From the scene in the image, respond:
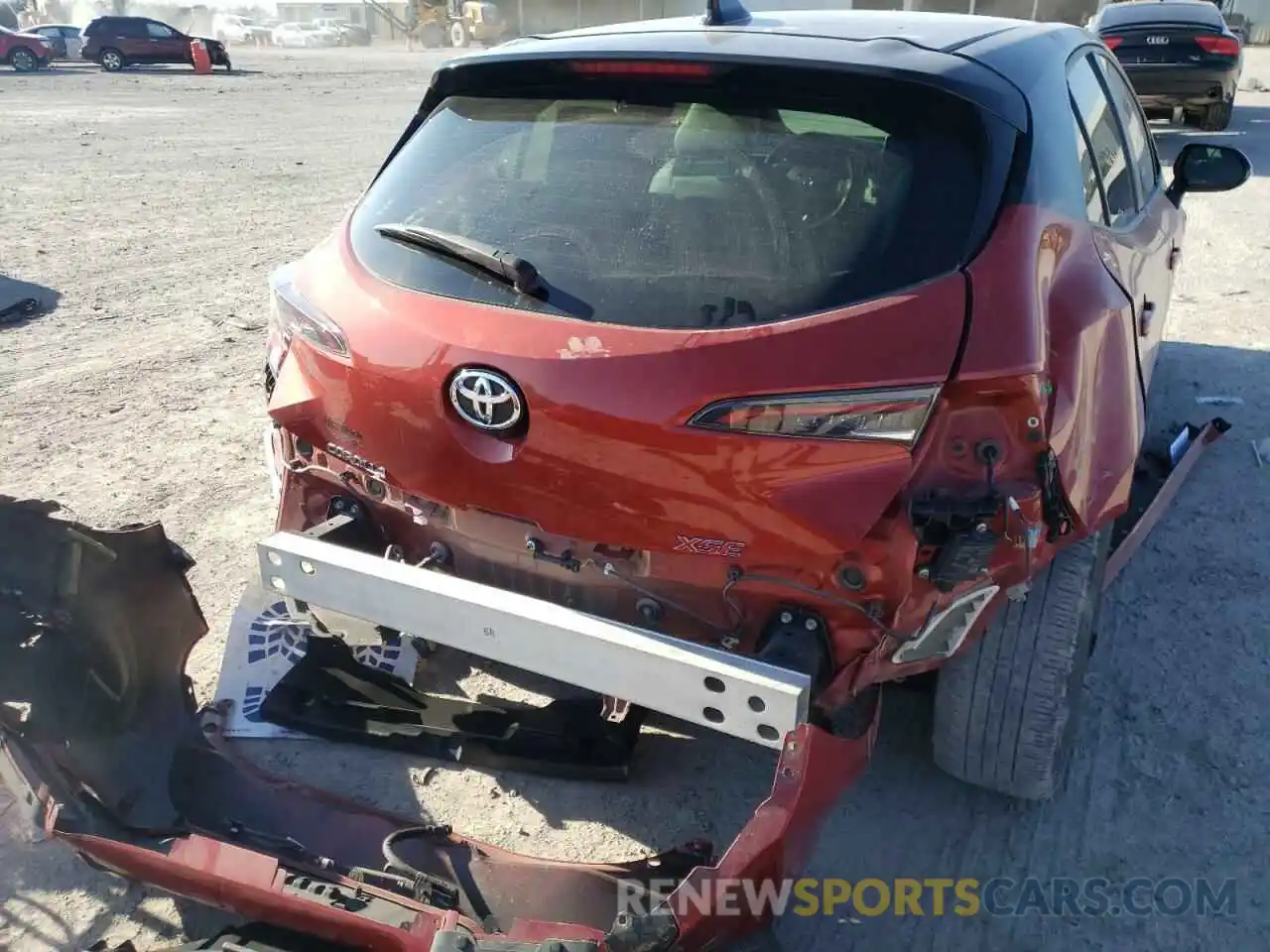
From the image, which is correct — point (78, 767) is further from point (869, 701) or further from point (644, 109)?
point (644, 109)

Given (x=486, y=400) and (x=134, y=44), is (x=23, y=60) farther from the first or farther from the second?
(x=486, y=400)

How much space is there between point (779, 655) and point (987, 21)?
6.95 feet

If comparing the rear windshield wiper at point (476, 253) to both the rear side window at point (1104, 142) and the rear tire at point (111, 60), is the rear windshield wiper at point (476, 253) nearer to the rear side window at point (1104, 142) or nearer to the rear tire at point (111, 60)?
the rear side window at point (1104, 142)

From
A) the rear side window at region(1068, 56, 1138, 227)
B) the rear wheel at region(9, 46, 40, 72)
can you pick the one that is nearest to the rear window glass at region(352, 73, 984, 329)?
the rear side window at region(1068, 56, 1138, 227)

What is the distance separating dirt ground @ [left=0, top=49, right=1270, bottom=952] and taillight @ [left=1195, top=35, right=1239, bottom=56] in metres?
4.90

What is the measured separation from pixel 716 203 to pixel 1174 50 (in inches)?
526

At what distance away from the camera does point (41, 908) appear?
2467 millimetres

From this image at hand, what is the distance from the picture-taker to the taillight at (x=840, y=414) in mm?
1954

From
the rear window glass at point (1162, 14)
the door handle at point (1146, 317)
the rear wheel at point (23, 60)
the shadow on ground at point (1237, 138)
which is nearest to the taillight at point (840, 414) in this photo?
the door handle at point (1146, 317)

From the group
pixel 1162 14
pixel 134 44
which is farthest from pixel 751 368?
pixel 134 44

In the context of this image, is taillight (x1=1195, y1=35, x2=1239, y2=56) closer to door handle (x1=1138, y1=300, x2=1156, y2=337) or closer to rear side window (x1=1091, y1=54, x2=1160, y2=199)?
rear side window (x1=1091, y1=54, x2=1160, y2=199)

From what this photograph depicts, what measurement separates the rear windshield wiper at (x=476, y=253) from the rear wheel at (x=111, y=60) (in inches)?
1396

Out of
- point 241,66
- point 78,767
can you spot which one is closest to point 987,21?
point 78,767

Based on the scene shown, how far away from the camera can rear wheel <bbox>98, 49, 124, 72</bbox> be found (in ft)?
103
